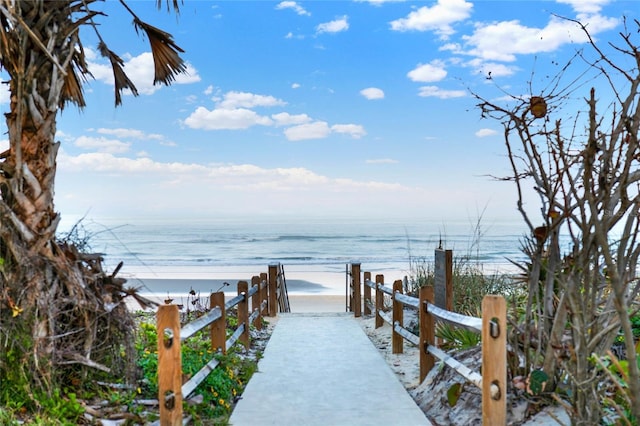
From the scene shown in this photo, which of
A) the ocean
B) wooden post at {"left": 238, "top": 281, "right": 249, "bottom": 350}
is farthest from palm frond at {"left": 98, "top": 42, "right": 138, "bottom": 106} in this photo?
the ocean

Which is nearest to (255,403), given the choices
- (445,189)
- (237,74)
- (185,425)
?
(185,425)

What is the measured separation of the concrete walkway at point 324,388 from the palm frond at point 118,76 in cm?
377

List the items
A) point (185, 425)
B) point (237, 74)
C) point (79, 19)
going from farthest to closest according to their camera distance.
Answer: point (237, 74) < point (79, 19) < point (185, 425)

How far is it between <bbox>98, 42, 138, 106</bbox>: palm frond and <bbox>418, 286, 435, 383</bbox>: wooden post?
436 cm

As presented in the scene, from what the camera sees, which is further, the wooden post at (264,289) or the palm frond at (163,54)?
the wooden post at (264,289)

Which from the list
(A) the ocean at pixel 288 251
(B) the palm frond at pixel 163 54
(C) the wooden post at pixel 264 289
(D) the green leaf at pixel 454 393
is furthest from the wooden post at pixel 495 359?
(A) the ocean at pixel 288 251

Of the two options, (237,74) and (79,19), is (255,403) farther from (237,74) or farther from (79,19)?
(237,74)

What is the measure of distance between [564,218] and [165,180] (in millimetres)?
45036

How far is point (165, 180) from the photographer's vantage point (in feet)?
152

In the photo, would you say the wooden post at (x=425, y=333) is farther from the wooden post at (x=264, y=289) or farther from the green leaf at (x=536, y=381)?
the wooden post at (x=264, y=289)

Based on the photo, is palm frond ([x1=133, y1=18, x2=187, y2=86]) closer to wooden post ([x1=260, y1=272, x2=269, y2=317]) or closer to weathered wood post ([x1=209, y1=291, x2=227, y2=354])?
weathered wood post ([x1=209, y1=291, x2=227, y2=354])

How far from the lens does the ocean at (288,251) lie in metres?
24.1

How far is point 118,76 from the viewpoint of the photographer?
6.94 metres

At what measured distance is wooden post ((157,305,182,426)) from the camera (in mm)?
3666
